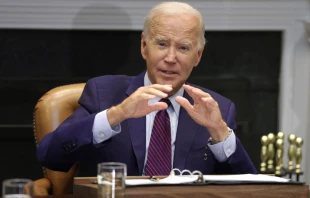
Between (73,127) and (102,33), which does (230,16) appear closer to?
(102,33)

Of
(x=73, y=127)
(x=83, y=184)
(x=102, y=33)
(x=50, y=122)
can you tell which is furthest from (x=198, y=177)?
(x=102, y=33)

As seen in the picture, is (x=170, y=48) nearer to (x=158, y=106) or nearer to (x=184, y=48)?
(x=184, y=48)

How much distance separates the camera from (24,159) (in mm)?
3938

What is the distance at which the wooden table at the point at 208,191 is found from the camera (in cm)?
183

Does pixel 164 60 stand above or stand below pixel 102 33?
below

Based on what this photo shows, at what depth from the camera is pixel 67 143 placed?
2.44 m

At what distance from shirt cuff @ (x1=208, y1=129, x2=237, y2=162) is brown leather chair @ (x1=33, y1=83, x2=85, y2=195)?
660mm

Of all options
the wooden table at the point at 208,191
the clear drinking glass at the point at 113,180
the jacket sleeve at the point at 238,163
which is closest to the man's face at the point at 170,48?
the jacket sleeve at the point at 238,163

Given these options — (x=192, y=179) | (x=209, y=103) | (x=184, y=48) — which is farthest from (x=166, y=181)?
(x=184, y=48)

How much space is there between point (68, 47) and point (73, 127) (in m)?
1.51

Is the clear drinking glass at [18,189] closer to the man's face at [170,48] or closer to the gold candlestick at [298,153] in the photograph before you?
the man's face at [170,48]

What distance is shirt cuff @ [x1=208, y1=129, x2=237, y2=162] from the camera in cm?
249

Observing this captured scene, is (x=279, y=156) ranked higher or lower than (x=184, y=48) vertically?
lower

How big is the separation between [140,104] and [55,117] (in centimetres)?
63
